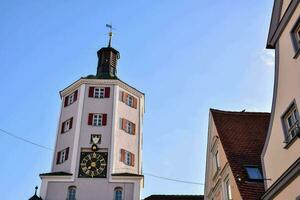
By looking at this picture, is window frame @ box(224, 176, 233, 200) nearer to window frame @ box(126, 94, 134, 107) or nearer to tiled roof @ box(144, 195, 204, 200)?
tiled roof @ box(144, 195, 204, 200)

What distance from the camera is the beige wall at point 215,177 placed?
18733 millimetres

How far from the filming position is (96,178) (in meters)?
40.0

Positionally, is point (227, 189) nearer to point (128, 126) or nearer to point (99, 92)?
point (128, 126)

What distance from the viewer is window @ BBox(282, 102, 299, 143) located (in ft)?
44.7

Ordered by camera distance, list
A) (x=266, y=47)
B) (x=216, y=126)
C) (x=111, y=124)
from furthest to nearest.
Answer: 1. (x=111, y=124)
2. (x=216, y=126)
3. (x=266, y=47)

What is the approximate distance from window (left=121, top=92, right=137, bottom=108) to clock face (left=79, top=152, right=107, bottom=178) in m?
6.76

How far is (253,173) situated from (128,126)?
86.9 ft

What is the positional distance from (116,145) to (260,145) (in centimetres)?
2274

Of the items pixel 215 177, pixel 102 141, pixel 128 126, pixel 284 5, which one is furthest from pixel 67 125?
pixel 284 5

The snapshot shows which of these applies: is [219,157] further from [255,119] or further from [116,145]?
[116,145]

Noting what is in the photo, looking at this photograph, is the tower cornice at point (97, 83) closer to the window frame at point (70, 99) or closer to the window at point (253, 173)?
the window frame at point (70, 99)

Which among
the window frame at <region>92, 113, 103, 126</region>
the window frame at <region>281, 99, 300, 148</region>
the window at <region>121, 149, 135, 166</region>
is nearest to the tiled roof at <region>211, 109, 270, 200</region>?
the window frame at <region>281, 99, 300, 148</region>

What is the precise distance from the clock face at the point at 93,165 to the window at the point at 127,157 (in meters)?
1.74

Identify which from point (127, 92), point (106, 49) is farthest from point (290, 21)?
point (106, 49)
